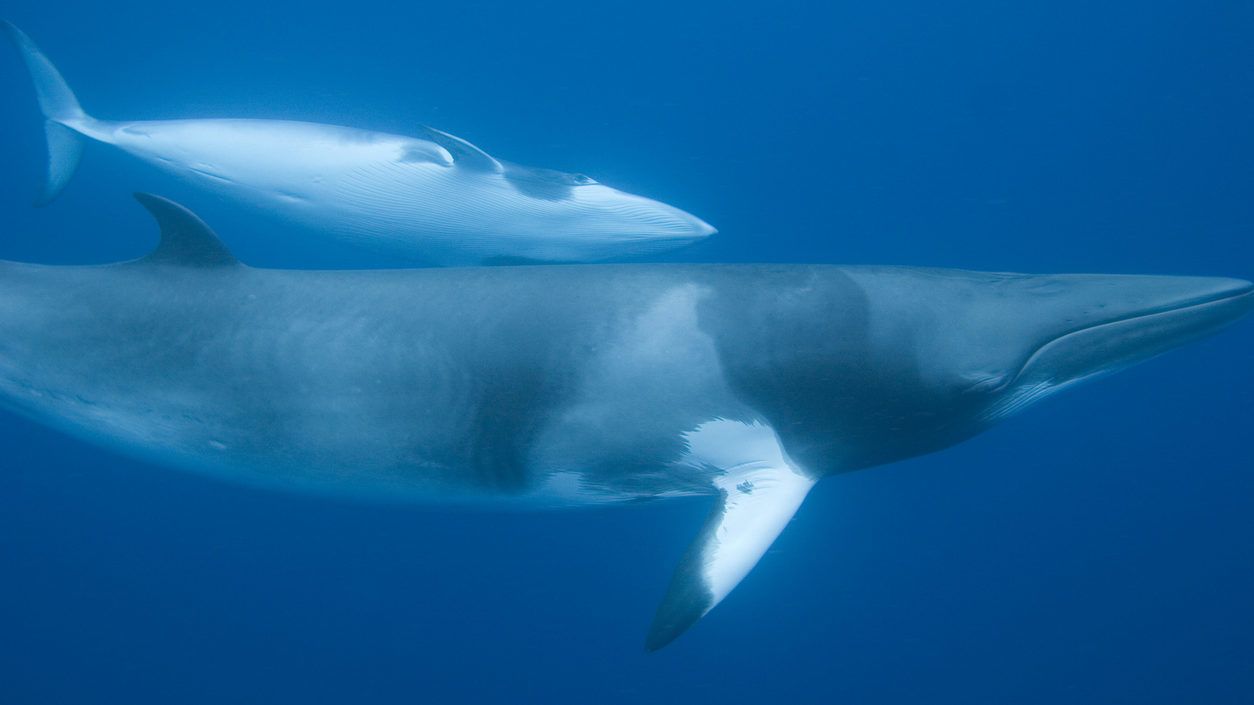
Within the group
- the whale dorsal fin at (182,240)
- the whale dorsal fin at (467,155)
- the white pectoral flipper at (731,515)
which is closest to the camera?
the white pectoral flipper at (731,515)

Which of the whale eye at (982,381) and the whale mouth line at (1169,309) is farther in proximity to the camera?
the whale eye at (982,381)

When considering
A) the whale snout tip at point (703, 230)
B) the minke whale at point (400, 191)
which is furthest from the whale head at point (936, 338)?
the minke whale at point (400, 191)

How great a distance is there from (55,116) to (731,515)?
10.7 meters

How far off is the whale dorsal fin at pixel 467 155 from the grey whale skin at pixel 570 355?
154 inches

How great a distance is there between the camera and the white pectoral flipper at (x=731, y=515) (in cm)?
540

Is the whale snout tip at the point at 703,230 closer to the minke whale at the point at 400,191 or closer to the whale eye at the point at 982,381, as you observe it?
the minke whale at the point at 400,191

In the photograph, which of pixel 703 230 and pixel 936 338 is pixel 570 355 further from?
pixel 703 230

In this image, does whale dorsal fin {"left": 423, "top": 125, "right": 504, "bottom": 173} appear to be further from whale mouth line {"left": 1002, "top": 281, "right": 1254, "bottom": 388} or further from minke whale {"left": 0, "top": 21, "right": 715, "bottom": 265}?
whale mouth line {"left": 1002, "top": 281, "right": 1254, "bottom": 388}

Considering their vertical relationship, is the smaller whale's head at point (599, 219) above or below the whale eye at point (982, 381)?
above

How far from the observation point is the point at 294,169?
30.4 ft

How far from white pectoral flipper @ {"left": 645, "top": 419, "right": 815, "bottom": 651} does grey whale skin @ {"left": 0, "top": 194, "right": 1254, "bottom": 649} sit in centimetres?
2

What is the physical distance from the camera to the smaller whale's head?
378 inches

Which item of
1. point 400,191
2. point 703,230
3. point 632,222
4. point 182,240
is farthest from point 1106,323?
point 400,191

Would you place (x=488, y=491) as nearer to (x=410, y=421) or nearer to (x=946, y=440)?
(x=410, y=421)
